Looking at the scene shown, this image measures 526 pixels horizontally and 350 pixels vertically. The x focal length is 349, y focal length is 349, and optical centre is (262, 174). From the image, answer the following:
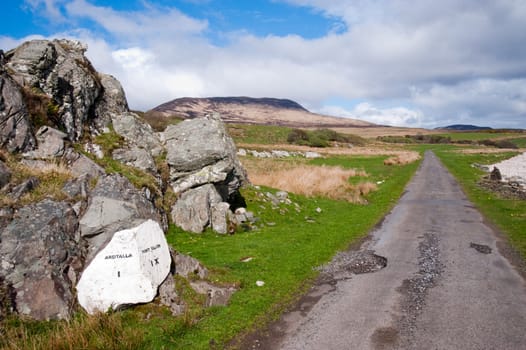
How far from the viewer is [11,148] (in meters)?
13.3

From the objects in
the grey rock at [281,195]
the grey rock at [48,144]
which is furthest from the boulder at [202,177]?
the grey rock at [281,195]

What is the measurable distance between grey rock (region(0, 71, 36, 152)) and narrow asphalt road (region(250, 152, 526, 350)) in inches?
464

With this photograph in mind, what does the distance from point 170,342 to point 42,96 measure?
1373 centimetres

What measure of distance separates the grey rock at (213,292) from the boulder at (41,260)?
3.55 meters

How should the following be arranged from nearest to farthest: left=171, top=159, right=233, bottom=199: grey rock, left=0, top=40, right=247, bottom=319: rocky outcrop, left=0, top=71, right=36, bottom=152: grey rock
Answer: left=0, top=40, right=247, bottom=319: rocky outcrop
left=0, top=71, right=36, bottom=152: grey rock
left=171, top=159, right=233, bottom=199: grey rock

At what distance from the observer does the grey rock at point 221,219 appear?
18.8m

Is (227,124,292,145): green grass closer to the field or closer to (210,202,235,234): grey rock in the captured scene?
the field

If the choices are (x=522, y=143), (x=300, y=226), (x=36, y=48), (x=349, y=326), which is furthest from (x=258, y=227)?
(x=522, y=143)

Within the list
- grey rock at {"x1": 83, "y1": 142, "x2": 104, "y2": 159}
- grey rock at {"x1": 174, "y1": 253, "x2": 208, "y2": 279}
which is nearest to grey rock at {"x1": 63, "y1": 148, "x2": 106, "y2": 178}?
grey rock at {"x1": 83, "y1": 142, "x2": 104, "y2": 159}

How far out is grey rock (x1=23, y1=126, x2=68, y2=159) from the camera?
46.7 ft

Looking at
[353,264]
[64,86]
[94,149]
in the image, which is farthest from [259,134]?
[353,264]

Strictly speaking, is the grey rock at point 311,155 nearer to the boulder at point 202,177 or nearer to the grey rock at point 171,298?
the boulder at point 202,177

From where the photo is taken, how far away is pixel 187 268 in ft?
38.7

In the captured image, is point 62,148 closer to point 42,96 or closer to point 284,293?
point 42,96
